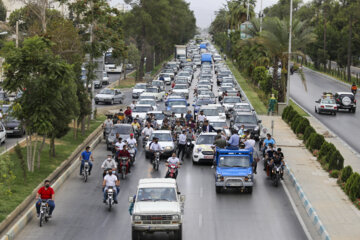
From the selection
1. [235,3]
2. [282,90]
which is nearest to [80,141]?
[282,90]

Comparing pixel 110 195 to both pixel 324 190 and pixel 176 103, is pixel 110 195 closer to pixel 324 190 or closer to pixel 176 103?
pixel 324 190

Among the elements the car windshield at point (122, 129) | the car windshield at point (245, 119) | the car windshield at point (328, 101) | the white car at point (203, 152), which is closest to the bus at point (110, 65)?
the car windshield at point (328, 101)

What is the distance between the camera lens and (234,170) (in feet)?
79.9

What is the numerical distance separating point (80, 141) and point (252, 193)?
15.4 m

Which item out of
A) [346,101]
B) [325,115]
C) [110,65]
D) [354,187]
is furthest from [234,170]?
[110,65]

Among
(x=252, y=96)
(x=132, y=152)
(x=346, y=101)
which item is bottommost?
(x=252, y=96)

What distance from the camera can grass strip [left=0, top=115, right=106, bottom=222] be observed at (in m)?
21.6

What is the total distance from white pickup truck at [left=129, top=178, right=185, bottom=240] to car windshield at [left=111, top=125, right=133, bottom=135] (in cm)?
1669

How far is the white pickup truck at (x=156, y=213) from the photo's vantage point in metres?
17.4

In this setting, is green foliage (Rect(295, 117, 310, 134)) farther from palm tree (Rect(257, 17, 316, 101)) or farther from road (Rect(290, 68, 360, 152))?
palm tree (Rect(257, 17, 316, 101))

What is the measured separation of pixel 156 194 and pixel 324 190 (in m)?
9.08

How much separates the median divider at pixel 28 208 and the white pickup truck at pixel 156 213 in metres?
3.69

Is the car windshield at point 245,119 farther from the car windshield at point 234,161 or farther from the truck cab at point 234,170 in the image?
the car windshield at point 234,161

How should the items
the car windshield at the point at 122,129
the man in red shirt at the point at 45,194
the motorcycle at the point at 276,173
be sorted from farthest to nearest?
the car windshield at the point at 122,129 < the motorcycle at the point at 276,173 < the man in red shirt at the point at 45,194
